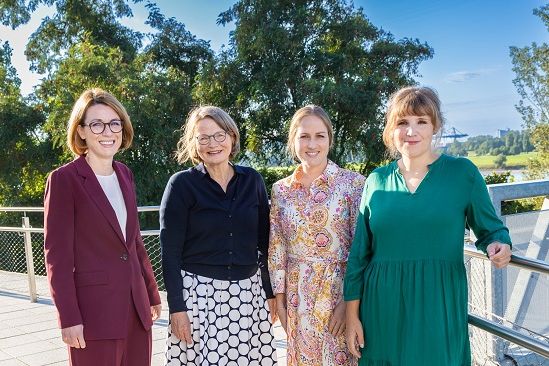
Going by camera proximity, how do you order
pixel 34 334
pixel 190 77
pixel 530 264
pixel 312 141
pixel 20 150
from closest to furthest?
pixel 530 264
pixel 312 141
pixel 34 334
pixel 20 150
pixel 190 77

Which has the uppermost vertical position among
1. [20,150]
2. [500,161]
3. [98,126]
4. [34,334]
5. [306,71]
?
[306,71]

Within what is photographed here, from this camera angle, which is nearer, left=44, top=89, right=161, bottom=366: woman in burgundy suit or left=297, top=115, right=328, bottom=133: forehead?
left=44, top=89, right=161, bottom=366: woman in burgundy suit

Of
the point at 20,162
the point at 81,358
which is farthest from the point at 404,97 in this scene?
the point at 20,162

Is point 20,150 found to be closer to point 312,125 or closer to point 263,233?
point 263,233

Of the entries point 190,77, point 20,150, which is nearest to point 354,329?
point 190,77

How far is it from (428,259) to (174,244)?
101 centimetres

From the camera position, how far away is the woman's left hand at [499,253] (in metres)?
1.62

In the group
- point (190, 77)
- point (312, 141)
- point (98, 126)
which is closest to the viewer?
point (98, 126)

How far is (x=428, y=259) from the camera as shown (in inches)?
67.6

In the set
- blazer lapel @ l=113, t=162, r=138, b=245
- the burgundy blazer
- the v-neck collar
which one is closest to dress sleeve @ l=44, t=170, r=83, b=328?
the burgundy blazer

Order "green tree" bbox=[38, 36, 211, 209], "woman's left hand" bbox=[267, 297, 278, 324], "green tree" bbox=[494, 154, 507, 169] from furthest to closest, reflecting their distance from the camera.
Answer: "green tree" bbox=[494, 154, 507, 169] → "green tree" bbox=[38, 36, 211, 209] → "woman's left hand" bbox=[267, 297, 278, 324]

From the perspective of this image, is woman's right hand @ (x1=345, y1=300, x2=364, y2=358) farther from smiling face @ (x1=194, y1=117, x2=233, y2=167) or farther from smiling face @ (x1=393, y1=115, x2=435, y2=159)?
smiling face @ (x1=194, y1=117, x2=233, y2=167)

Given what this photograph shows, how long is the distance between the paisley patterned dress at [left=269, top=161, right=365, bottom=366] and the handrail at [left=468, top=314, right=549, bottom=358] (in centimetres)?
52

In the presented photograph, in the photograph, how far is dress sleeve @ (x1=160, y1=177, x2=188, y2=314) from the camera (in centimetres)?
219
